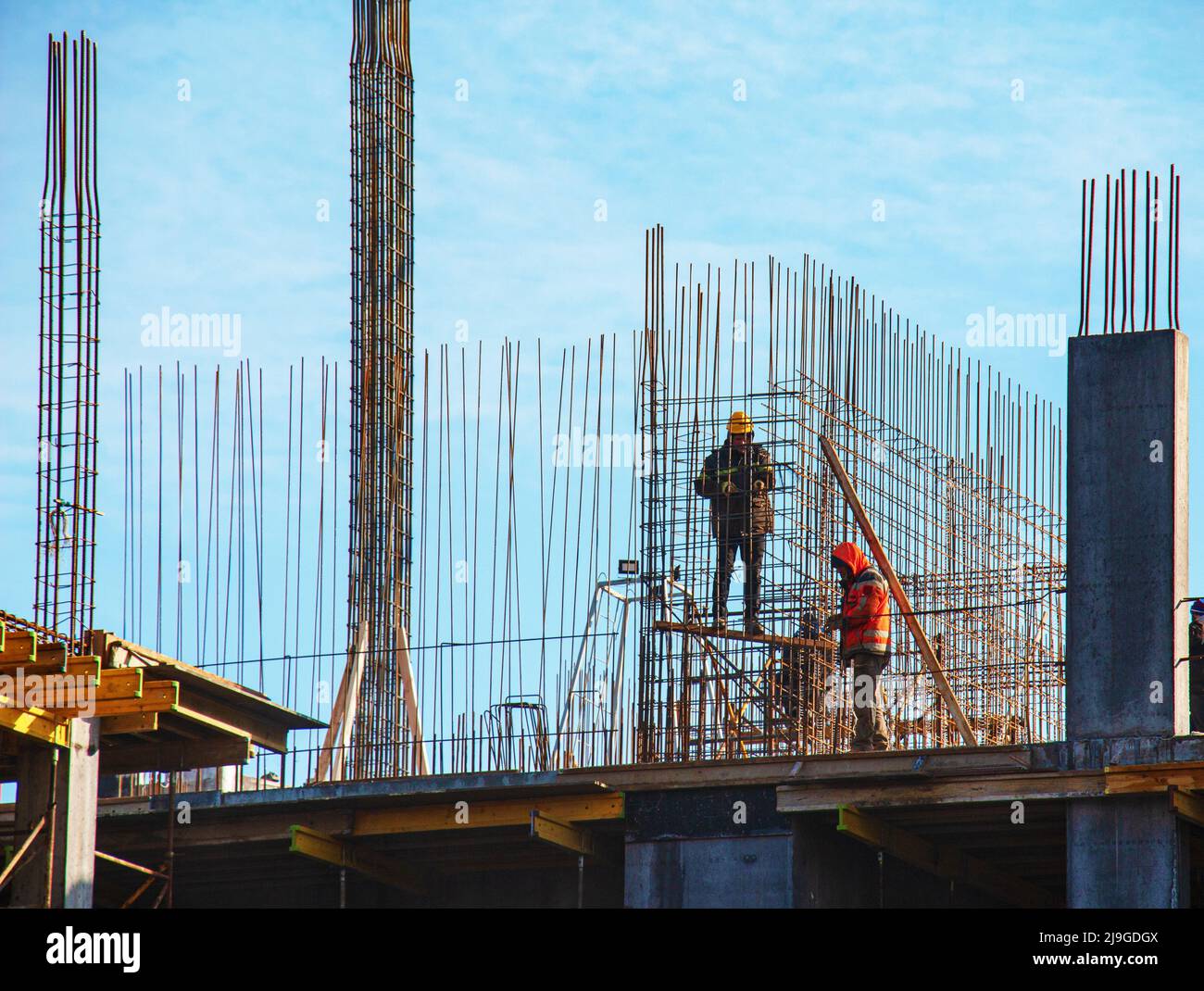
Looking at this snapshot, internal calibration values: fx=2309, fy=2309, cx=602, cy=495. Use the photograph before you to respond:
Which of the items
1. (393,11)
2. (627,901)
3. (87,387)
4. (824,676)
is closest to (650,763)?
(627,901)

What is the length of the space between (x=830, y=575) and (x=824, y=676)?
1262 mm

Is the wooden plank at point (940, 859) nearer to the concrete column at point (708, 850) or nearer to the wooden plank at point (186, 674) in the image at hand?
the concrete column at point (708, 850)

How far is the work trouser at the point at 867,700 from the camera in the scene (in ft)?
82.7

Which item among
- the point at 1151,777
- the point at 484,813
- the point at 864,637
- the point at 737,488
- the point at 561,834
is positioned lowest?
the point at 561,834

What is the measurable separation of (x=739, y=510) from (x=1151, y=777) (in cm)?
666

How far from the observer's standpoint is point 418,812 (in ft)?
84.3

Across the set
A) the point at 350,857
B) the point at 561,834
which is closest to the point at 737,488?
the point at 561,834

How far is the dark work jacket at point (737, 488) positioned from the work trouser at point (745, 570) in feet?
0.33

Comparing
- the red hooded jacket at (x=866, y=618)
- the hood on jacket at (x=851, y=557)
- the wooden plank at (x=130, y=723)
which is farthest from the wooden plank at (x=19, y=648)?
the hood on jacket at (x=851, y=557)

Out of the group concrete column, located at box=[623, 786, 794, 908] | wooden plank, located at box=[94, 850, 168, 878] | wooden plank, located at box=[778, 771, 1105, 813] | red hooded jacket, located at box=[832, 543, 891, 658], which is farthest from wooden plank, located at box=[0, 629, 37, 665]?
red hooded jacket, located at box=[832, 543, 891, 658]

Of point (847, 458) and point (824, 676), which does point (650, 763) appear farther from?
point (847, 458)

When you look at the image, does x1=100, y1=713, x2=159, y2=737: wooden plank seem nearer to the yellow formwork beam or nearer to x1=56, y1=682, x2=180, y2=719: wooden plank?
x1=56, y1=682, x2=180, y2=719: wooden plank

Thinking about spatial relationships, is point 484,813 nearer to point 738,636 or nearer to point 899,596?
point 738,636

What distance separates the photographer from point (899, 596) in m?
26.8
